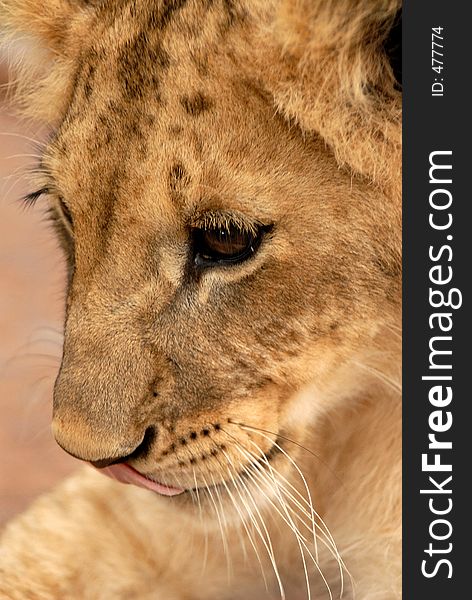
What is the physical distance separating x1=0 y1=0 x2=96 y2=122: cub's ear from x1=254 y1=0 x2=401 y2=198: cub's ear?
0.33 meters

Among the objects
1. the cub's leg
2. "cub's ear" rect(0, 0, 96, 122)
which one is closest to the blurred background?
"cub's ear" rect(0, 0, 96, 122)

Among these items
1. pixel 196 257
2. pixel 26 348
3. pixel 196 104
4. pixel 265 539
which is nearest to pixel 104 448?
pixel 196 257

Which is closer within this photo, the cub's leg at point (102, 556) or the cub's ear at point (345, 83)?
the cub's ear at point (345, 83)

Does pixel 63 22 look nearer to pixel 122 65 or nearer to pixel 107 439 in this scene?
pixel 122 65

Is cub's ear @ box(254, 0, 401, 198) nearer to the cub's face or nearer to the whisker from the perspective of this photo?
the cub's face

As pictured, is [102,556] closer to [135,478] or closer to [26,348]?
[135,478]

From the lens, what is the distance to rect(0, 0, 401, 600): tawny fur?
1.24m

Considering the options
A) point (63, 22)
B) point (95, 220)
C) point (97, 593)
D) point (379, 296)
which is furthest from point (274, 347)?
point (97, 593)

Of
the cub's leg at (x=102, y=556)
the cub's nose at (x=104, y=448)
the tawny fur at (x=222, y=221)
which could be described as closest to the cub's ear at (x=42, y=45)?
the tawny fur at (x=222, y=221)

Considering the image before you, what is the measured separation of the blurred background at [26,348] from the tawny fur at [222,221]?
0.35 m

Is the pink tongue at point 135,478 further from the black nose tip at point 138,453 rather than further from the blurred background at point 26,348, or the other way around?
the blurred background at point 26,348

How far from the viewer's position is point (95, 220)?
4.28 ft

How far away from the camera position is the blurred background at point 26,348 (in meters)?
2.15

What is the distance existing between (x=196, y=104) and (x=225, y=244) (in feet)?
0.50
